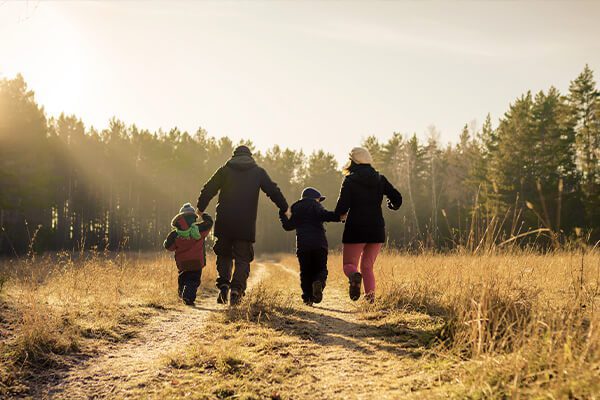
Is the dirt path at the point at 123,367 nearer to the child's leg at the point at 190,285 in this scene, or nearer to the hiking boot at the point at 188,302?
the hiking boot at the point at 188,302

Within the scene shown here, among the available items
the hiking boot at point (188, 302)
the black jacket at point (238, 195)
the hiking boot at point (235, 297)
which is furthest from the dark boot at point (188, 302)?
the black jacket at point (238, 195)

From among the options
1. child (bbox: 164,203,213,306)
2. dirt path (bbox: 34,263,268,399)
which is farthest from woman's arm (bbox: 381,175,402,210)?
child (bbox: 164,203,213,306)

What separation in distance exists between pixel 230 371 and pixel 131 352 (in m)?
1.57

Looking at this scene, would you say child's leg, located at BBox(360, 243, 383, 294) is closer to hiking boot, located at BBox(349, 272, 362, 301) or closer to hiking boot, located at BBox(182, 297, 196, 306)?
hiking boot, located at BBox(349, 272, 362, 301)

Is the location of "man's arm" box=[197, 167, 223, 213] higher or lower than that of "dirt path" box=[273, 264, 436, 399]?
higher

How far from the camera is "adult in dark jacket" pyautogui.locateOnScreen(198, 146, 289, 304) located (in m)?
7.29

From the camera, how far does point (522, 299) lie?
4336 mm

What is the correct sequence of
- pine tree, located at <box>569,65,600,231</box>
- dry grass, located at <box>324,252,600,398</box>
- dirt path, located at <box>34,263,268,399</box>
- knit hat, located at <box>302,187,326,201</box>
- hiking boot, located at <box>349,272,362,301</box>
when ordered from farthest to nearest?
1. pine tree, located at <box>569,65,600,231</box>
2. knit hat, located at <box>302,187,326,201</box>
3. hiking boot, located at <box>349,272,362,301</box>
4. dirt path, located at <box>34,263,268,399</box>
5. dry grass, located at <box>324,252,600,398</box>

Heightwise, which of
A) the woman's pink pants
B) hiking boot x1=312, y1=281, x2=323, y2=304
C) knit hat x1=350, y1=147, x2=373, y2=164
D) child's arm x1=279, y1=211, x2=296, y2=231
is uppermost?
knit hat x1=350, y1=147, x2=373, y2=164

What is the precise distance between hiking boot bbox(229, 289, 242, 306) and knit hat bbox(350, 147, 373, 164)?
2918mm

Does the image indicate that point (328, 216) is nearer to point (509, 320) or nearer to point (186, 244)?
point (186, 244)

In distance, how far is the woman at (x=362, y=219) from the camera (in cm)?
686

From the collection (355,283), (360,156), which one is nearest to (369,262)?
(355,283)

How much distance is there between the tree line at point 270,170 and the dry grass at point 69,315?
1303 cm
